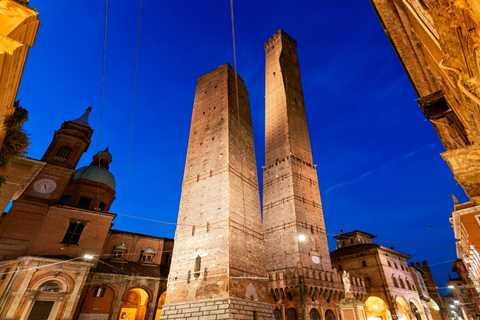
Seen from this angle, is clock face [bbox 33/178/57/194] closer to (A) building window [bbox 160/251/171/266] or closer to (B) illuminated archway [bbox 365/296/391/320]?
(A) building window [bbox 160/251/171/266]

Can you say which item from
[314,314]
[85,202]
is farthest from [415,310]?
[85,202]

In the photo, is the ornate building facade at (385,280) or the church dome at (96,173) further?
the ornate building facade at (385,280)

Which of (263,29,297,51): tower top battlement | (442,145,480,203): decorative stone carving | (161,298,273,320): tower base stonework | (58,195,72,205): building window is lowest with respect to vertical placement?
(161,298,273,320): tower base stonework

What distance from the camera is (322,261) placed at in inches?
765

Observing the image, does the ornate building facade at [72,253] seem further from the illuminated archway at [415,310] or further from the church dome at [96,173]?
the illuminated archway at [415,310]

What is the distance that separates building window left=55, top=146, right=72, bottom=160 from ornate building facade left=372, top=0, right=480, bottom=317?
2483 centimetres

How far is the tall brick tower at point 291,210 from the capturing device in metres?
17.2

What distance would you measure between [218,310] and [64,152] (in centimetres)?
1916

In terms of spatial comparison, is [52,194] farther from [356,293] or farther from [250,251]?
[356,293]

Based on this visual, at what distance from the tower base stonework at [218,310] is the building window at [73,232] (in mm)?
10026

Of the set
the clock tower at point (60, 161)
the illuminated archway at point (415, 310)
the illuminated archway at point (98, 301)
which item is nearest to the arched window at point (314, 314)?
the illuminated archway at point (98, 301)

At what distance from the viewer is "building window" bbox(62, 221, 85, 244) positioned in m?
18.1

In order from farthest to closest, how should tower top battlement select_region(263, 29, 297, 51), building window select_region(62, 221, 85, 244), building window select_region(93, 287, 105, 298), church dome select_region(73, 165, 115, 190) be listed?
tower top battlement select_region(263, 29, 297, 51) → church dome select_region(73, 165, 115, 190) → building window select_region(62, 221, 85, 244) → building window select_region(93, 287, 105, 298)

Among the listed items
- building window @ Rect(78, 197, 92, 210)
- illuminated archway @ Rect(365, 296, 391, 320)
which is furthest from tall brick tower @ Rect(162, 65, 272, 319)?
illuminated archway @ Rect(365, 296, 391, 320)
